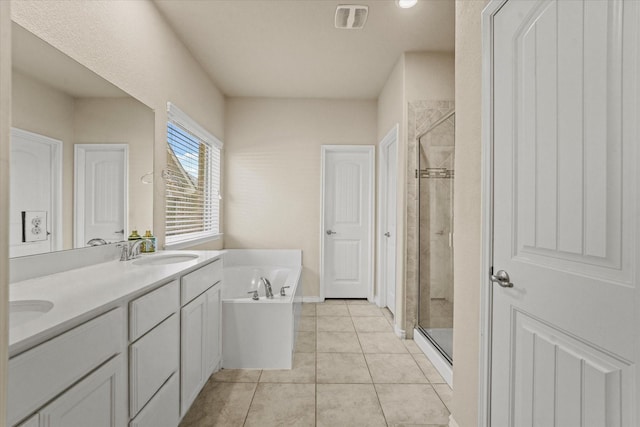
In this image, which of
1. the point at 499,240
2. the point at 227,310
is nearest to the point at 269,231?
the point at 227,310

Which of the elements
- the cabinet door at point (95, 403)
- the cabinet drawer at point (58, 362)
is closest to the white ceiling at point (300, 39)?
the cabinet drawer at point (58, 362)

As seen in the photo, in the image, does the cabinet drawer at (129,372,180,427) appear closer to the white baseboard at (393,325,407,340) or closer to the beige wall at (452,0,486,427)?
the beige wall at (452,0,486,427)

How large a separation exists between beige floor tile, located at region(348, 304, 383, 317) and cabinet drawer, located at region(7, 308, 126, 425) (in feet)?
9.47

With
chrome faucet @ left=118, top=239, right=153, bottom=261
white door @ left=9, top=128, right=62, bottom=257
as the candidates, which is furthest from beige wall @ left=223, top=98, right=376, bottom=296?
white door @ left=9, top=128, right=62, bottom=257

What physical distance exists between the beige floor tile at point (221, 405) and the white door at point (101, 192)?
1.10m

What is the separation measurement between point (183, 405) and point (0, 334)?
1.34 metres

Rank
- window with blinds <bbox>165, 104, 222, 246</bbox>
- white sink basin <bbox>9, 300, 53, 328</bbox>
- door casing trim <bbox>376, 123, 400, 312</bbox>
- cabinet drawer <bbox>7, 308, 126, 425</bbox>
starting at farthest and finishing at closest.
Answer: door casing trim <bbox>376, 123, 400, 312</bbox>
window with blinds <bbox>165, 104, 222, 246</bbox>
white sink basin <bbox>9, 300, 53, 328</bbox>
cabinet drawer <bbox>7, 308, 126, 425</bbox>

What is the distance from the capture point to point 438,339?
2562mm

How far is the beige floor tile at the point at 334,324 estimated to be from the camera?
3.20 metres

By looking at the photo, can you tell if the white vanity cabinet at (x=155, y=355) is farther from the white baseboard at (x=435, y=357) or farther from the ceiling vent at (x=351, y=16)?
the ceiling vent at (x=351, y=16)

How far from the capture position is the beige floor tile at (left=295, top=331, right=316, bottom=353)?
8.86ft

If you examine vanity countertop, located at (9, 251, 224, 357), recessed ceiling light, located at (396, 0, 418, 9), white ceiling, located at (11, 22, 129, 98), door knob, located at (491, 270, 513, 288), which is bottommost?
vanity countertop, located at (9, 251, 224, 357)

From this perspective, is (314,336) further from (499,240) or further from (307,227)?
(499,240)

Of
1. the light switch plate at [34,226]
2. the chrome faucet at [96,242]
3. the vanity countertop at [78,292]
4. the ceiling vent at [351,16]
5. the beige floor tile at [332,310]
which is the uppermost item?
the ceiling vent at [351,16]
